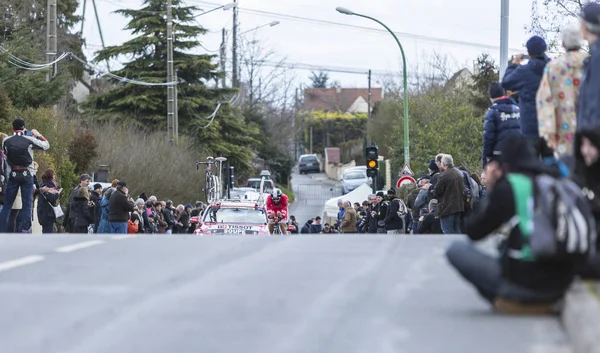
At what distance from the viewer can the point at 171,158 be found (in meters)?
49.9

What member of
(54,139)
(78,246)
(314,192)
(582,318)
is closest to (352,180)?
(314,192)

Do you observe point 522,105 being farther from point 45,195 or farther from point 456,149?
point 456,149

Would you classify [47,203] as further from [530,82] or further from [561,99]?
[561,99]

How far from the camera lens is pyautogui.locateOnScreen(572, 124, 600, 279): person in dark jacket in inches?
321

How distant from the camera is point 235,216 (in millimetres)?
30016

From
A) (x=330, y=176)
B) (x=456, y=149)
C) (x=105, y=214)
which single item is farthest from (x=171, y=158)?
(x=330, y=176)

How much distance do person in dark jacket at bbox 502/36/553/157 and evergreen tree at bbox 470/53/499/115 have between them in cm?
4985

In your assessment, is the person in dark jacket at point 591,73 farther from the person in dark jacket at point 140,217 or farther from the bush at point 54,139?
the bush at point 54,139

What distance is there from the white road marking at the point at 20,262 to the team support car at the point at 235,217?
54.6ft

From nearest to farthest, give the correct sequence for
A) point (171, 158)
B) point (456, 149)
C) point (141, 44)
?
point (171, 158) < point (456, 149) < point (141, 44)

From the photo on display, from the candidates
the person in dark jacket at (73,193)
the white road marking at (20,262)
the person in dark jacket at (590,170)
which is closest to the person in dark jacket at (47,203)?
the person in dark jacket at (73,193)

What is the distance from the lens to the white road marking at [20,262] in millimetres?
10914

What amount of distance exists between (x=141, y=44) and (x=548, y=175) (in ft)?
186

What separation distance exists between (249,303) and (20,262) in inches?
126
